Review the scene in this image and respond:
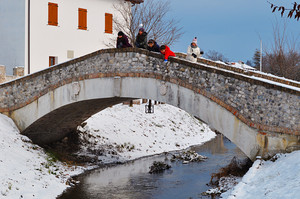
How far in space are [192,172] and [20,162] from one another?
5.96 meters

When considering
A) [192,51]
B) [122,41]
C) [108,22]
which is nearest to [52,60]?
[108,22]

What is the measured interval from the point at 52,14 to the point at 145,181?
14182mm

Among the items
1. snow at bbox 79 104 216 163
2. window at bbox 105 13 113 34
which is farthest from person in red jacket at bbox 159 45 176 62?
window at bbox 105 13 113 34

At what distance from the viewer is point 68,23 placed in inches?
951

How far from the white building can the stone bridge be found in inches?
273

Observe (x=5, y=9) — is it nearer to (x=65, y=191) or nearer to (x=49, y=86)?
(x=49, y=86)

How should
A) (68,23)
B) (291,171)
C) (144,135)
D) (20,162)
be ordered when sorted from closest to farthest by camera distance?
(291,171) → (20,162) → (144,135) → (68,23)

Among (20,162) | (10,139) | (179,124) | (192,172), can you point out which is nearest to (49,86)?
(10,139)

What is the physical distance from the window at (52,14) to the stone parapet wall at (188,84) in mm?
8283

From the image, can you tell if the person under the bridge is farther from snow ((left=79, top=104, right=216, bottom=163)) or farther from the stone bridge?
snow ((left=79, top=104, right=216, bottom=163))

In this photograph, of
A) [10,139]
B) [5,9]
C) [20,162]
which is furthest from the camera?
[5,9]

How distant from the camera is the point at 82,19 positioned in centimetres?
2483

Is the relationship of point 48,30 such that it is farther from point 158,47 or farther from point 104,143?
point 158,47

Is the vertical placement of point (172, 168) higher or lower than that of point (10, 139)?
lower
